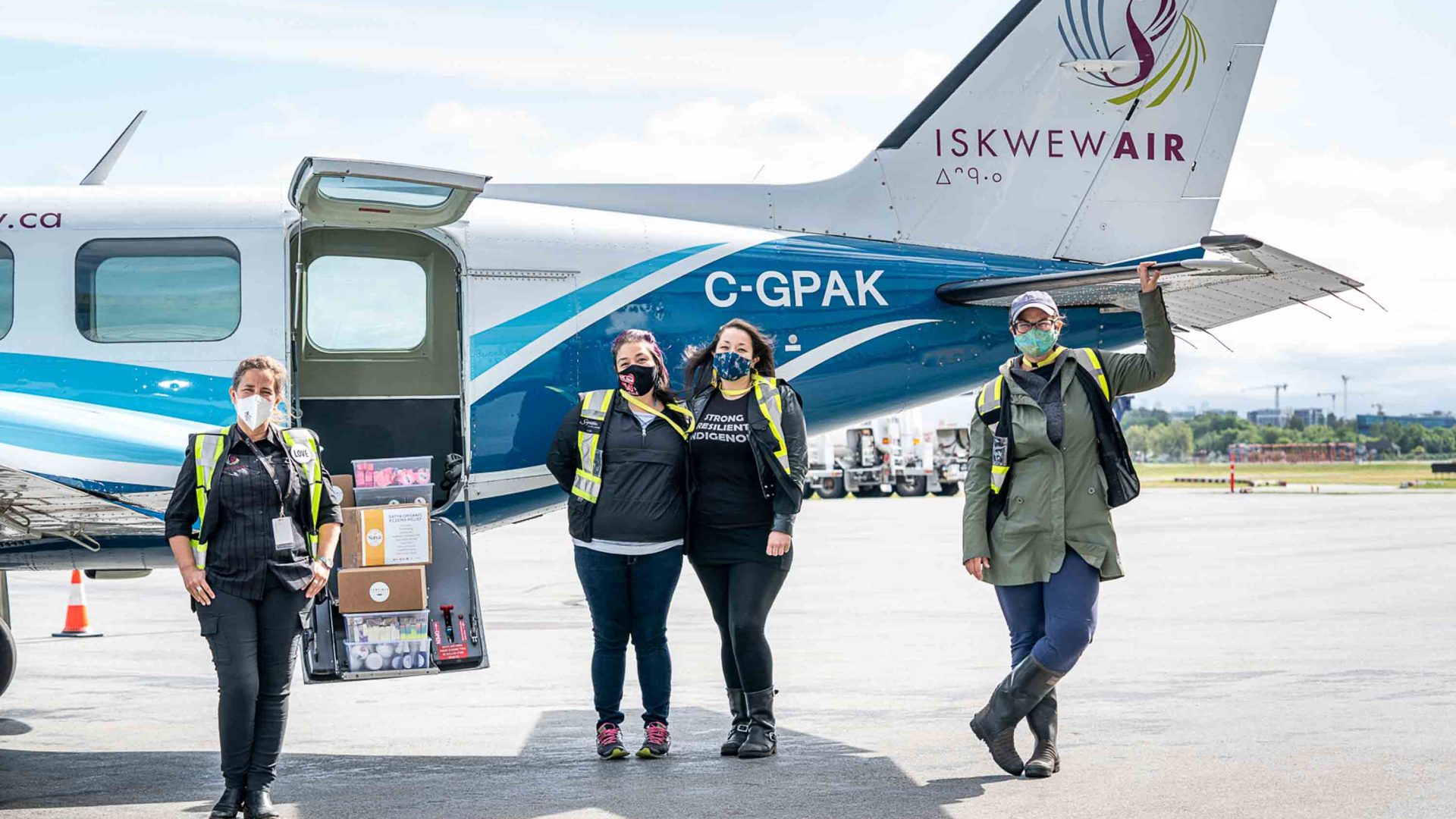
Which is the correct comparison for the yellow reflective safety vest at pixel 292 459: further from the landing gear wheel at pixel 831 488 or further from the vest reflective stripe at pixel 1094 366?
the landing gear wheel at pixel 831 488

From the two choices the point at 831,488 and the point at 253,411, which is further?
the point at 831,488

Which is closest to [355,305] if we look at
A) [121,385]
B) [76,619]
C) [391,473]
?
[121,385]

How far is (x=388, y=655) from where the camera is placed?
21.7 ft

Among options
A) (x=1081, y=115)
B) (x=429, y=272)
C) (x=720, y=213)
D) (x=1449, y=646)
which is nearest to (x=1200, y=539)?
(x=1449, y=646)

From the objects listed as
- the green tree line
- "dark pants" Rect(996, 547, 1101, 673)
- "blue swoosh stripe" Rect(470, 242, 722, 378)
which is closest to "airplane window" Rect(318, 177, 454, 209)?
"blue swoosh stripe" Rect(470, 242, 722, 378)

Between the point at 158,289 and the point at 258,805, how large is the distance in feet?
11.3

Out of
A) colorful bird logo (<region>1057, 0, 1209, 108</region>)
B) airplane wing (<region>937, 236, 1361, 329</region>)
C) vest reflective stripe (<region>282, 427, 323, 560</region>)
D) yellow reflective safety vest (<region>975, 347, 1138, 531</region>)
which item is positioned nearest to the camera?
vest reflective stripe (<region>282, 427, 323, 560</region>)

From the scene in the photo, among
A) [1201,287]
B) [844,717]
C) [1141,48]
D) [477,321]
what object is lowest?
[844,717]

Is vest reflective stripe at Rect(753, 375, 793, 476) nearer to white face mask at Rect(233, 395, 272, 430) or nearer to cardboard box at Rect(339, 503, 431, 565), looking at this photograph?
cardboard box at Rect(339, 503, 431, 565)

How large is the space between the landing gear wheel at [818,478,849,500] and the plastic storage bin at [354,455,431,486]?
34371mm

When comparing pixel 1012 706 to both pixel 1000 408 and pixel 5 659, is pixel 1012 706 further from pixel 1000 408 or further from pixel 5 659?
pixel 5 659

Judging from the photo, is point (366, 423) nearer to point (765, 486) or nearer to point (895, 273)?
point (765, 486)

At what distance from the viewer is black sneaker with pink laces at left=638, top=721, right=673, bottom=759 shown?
21.7ft

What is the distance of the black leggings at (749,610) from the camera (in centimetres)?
660
